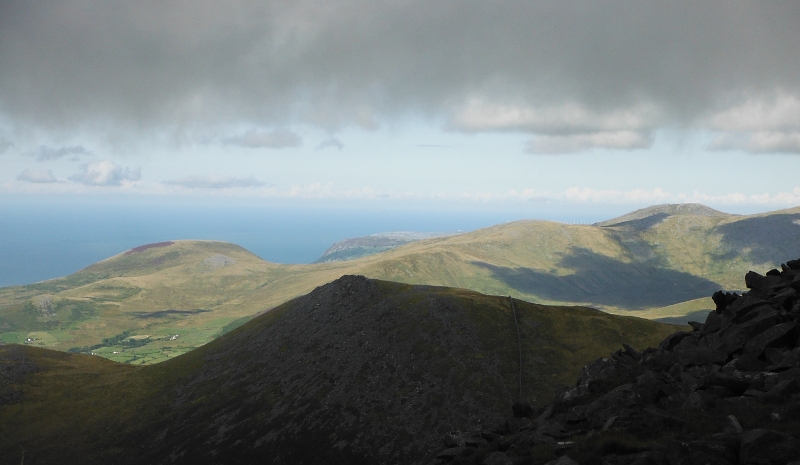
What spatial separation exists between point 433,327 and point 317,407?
29.3m

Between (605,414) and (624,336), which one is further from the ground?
(605,414)

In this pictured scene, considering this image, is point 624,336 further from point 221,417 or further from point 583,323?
point 221,417

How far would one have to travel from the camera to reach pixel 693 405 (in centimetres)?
3155

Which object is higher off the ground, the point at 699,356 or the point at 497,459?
the point at 699,356

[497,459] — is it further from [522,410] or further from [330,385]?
[330,385]

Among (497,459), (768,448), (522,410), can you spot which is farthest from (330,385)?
(768,448)

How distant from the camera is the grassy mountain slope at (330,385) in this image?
7850 cm

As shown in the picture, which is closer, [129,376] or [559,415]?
[559,415]

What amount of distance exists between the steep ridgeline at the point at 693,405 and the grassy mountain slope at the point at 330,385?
33.2 meters

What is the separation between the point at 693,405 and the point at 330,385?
7035 cm

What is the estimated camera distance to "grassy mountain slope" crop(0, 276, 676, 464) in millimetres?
78500

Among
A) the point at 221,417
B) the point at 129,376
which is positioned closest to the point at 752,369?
the point at 221,417

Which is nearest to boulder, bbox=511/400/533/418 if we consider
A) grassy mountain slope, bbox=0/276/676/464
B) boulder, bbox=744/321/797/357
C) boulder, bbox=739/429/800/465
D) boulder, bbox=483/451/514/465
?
boulder, bbox=483/451/514/465

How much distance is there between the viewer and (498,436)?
141ft
